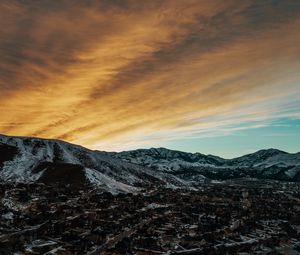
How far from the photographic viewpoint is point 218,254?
286ft

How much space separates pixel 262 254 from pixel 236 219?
4996 cm

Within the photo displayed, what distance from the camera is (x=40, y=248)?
285 ft

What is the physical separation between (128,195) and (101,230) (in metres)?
77.9

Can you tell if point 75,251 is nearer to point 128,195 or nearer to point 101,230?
point 101,230

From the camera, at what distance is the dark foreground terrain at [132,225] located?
302ft

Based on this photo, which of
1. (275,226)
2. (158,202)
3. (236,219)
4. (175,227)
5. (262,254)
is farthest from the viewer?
(158,202)

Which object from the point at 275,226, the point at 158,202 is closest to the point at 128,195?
the point at 158,202

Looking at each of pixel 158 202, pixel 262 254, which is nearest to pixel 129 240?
pixel 262 254

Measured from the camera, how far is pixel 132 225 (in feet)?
389

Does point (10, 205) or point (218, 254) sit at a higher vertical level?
point (10, 205)

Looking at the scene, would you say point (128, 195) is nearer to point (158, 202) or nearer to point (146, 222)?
point (158, 202)

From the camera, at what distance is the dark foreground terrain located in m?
92.0

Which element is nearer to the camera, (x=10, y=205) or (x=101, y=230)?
(x=101, y=230)

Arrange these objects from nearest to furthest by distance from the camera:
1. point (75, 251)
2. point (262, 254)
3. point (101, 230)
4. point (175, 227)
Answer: point (75, 251) < point (262, 254) < point (101, 230) < point (175, 227)
